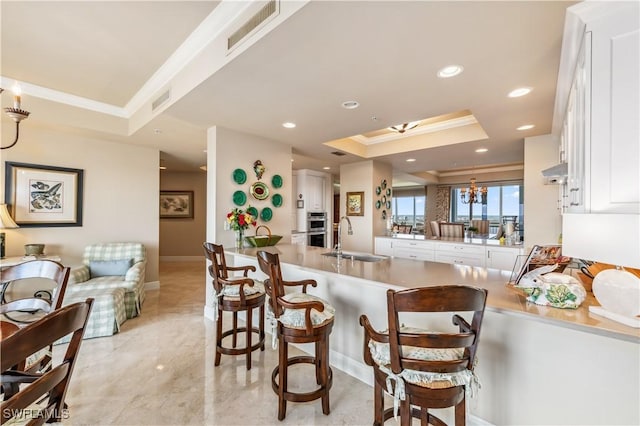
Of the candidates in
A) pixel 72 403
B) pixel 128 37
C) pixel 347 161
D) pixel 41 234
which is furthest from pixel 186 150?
pixel 72 403

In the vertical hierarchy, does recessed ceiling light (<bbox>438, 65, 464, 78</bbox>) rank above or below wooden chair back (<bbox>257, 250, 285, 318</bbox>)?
above

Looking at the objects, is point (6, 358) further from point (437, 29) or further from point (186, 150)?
point (186, 150)

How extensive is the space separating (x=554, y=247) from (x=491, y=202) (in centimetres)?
815

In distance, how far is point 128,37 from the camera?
2281 millimetres

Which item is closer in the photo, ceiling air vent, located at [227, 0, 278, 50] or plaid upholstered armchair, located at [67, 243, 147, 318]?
ceiling air vent, located at [227, 0, 278, 50]

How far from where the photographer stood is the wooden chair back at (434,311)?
1.08 m

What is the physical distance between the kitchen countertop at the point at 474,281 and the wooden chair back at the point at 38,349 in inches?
59.0

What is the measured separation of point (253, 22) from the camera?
5.79 feet

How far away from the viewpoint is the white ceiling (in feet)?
5.16

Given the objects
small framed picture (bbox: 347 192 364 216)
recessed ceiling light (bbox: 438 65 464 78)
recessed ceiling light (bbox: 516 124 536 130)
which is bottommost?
small framed picture (bbox: 347 192 364 216)

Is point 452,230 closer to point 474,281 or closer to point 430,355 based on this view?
point 474,281

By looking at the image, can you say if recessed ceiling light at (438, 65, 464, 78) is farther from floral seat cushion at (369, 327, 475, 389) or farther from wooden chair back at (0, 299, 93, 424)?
wooden chair back at (0, 299, 93, 424)

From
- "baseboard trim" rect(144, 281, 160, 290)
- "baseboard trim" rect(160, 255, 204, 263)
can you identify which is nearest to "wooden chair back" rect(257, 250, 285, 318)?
"baseboard trim" rect(144, 281, 160, 290)

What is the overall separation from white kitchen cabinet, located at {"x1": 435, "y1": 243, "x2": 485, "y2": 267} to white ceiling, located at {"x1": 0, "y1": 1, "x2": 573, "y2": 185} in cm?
168
